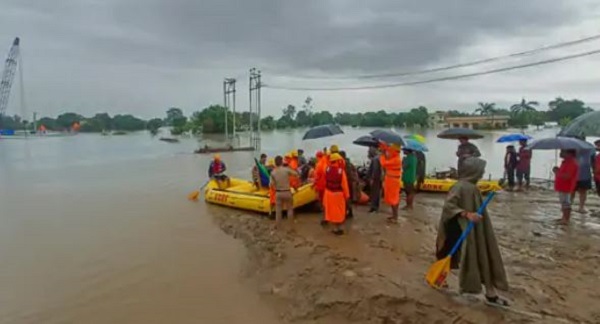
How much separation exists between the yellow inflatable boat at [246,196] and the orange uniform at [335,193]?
6.02 ft

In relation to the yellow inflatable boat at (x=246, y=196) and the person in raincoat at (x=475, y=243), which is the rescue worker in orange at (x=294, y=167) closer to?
the yellow inflatable boat at (x=246, y=196)

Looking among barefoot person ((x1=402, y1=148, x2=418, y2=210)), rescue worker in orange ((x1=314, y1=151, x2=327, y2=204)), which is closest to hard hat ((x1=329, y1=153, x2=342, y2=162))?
rescue worker in orange ((x1=314, y1=151, x2=327, y2=204))

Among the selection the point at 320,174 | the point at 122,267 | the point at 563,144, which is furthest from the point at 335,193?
the point at 563,144

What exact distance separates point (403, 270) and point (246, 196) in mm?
5838

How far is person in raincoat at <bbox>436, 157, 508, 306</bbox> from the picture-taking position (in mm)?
4426

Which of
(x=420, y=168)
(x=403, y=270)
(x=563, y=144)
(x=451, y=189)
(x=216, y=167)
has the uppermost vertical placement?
(x=563, y=144)

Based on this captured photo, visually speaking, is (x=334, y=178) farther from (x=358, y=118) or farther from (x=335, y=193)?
(x=358, y=118)

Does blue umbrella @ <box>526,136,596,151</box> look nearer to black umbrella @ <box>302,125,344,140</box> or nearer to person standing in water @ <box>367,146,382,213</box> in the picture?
person standing in water @ <box>367,146,382,213</box>

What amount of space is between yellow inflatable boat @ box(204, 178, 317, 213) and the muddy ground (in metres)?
0.46

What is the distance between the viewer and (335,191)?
7766mm

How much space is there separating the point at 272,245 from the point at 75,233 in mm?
5969

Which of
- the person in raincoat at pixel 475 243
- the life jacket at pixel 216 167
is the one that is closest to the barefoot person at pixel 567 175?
the person in raincoat at pixel 475 243

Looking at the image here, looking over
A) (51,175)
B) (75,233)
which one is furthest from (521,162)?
(51,175)

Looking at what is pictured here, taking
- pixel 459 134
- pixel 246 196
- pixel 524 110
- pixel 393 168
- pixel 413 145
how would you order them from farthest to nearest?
pixel 524 110, pixel 246 196, pixel 459 134, pixel 413 145, pixel 393 168
